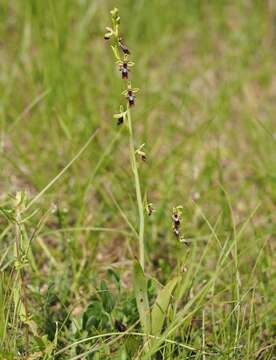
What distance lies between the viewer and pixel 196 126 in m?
3.12

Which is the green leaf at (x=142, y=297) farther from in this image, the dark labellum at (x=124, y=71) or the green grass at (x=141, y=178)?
the dark labellum at (x=124, y=71)

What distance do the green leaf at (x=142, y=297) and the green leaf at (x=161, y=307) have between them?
0.02 meters

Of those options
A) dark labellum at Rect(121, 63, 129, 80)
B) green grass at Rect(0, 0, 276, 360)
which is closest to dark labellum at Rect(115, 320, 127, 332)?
green grass at Rect(0, 0, 276, 360)

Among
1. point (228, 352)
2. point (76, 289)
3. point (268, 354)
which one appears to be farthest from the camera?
point (76, 289)

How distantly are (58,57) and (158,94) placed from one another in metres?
0.52

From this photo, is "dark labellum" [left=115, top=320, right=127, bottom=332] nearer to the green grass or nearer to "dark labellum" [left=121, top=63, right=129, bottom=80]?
the green grass

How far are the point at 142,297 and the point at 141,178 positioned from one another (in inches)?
31.8

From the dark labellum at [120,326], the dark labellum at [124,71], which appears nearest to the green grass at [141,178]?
the dark labellum at [120,326]

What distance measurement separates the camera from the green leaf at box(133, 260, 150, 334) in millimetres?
1745

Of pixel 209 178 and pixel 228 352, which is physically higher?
pixel 209 178

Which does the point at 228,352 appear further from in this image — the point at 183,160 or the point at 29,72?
the point at 29,72

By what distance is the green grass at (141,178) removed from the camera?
1909mm

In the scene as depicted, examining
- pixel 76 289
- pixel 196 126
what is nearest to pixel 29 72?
pixel 196 126

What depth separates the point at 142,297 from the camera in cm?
178
